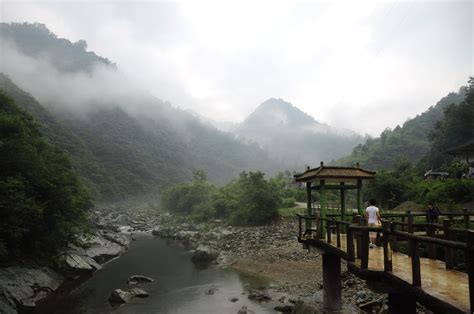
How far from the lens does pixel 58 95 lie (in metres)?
135

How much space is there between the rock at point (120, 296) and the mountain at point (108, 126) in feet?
203

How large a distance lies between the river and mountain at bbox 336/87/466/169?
64.9 m

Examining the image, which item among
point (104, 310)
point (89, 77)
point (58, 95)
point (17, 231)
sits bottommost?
point (104, 310)

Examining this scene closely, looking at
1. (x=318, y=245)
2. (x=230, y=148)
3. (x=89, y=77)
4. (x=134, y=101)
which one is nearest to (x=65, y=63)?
(x=89, y=77)

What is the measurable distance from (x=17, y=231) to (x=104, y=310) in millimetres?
5968

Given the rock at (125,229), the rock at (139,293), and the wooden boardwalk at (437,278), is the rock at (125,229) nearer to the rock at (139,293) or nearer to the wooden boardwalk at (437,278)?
the rock at (139,293)

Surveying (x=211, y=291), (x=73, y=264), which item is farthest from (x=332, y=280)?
(x=73, y=264)

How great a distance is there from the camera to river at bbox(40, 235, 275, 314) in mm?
A: 16672

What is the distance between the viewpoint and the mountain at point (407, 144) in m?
86.3

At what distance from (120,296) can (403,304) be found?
14741 mm

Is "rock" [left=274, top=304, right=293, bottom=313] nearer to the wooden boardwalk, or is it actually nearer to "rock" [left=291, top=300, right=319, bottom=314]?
"rock" [left=291, top=300, right=319, bottom=314]

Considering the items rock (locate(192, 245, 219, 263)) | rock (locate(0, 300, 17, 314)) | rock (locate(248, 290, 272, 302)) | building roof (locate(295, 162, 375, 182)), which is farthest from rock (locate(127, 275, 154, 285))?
building roof (locate(295, 162, 375, 182))

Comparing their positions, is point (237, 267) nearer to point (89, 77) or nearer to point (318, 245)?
point (318, 245)

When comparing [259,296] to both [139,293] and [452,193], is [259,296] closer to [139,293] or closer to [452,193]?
[139,293]
